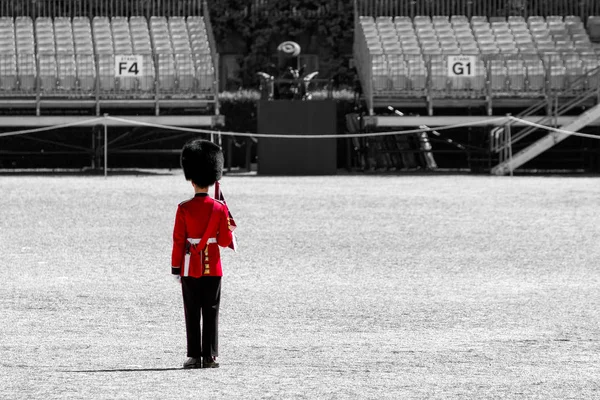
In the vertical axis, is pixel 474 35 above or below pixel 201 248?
above

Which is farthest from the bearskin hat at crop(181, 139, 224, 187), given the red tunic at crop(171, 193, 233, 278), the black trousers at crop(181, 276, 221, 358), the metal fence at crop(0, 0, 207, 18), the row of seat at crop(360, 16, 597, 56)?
the metal fence at crop(0, 0, 207, 18)

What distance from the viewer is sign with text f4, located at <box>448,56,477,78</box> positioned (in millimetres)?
34156

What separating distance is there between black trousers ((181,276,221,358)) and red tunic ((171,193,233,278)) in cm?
7

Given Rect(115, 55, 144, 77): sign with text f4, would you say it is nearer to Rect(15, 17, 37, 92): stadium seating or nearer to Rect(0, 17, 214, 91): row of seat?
Rect(0, 17, 214, 91): row of seat

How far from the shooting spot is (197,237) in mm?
7785

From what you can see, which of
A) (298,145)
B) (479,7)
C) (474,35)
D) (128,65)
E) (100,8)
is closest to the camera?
(298,145)

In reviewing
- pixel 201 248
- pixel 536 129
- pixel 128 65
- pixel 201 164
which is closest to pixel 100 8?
pixel 128 65

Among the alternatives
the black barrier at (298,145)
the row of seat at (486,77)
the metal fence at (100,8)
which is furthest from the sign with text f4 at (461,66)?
the metal fence at (100,8)

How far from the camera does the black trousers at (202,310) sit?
309 inches

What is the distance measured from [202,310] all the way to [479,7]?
33001 millimetres

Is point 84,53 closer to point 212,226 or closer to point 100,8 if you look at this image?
point 100,8

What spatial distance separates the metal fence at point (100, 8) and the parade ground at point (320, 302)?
54.8ft

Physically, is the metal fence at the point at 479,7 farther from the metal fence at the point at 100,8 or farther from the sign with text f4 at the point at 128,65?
the sign with text f4 at the point at 128,65

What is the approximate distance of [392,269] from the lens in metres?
13.9
